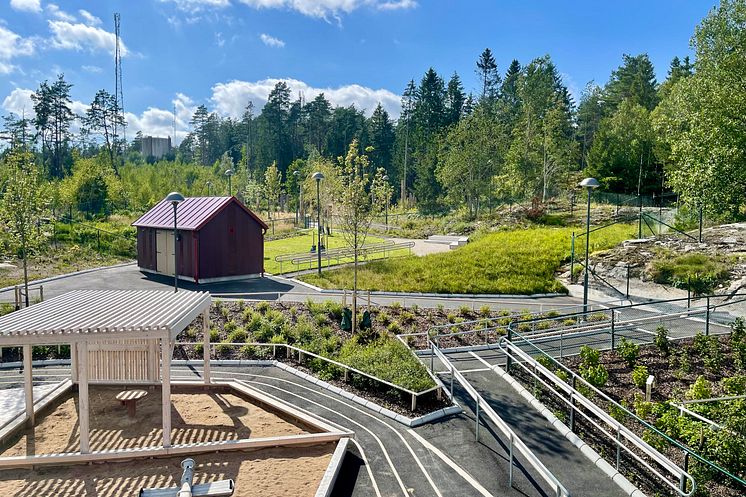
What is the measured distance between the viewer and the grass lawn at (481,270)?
25656mm

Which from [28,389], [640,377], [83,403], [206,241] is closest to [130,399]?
[83,403]

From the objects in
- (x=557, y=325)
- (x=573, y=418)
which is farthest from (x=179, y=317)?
(x=557, y=325)

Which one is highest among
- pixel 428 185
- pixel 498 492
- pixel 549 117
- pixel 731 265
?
pixel 549 117

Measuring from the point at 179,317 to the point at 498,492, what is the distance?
7.27m

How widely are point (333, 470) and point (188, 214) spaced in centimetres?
2179

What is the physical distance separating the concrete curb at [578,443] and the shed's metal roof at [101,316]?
27.3ft

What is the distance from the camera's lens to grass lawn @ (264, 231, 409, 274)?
31.9 m

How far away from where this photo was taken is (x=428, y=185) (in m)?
61.4

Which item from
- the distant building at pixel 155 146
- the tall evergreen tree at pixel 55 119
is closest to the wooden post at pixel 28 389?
the tall evergreen tree at pixel 55 119

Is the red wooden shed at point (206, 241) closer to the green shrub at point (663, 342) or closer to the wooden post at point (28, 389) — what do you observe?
the wooden post at point (28, 389)

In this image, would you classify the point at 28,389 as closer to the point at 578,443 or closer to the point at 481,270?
the point at 578,443

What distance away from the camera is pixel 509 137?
5803 cm

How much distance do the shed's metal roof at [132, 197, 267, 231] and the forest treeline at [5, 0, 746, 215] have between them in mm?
7836

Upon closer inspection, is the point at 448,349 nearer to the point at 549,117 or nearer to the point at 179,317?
the point at 179,317
